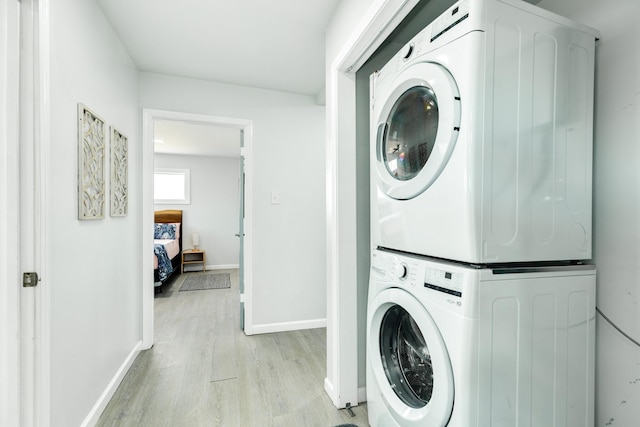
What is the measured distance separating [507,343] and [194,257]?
6.12m

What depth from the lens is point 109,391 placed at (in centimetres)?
188

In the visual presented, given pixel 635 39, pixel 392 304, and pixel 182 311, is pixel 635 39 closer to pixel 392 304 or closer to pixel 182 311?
pixel 392 304

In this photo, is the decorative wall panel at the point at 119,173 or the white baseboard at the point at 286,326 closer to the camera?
the decorative wall panel at the point at 119,173

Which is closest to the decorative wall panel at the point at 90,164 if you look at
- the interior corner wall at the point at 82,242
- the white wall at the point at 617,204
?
the interior corner wall at the point at 82,242

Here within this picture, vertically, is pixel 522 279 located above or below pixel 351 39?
below

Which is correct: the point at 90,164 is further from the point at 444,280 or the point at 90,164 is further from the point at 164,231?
the point at 164,231

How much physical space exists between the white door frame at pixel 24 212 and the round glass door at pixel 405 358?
4.70 feet

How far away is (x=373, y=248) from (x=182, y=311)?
302cm

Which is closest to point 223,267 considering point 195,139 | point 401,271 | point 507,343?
point 195,139

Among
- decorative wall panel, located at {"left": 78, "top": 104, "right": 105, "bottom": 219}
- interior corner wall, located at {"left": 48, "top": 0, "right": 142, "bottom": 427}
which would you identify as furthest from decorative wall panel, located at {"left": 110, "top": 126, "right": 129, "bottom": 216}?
decorative wall panel, located at {"left": 78, "top": 104, "right": 105, "bottom": 219}

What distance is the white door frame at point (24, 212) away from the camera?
1128 mm

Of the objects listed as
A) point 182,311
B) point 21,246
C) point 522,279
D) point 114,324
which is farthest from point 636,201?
point 182,311

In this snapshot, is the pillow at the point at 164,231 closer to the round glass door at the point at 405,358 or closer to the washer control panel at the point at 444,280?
the round glass door at the point at 405,358

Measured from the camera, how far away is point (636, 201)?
94 cm
